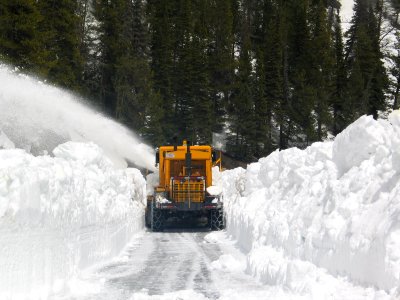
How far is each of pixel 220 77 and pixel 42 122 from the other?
107ft

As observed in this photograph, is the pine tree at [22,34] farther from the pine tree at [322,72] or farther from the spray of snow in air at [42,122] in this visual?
the pine tree at [322,72]

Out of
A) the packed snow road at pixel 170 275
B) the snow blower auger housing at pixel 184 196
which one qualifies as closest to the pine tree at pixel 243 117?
the snow blower auger housing at pixel 184 196

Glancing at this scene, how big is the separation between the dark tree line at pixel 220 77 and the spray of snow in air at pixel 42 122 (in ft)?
40.1

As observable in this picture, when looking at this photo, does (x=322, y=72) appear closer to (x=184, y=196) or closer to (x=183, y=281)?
(x=184, y=196)

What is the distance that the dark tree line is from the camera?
1855 inches

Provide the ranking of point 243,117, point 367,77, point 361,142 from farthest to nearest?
point 367,77 → point 243,117 → point 361,142

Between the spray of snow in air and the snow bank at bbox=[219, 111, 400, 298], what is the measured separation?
12481 millimetres

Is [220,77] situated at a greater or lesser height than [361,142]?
greater

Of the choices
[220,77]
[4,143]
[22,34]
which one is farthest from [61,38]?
[220,77]

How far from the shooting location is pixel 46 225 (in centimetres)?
780

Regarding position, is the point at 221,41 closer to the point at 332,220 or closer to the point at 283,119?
the point at 283,119

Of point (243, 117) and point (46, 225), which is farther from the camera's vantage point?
point (243, 117)

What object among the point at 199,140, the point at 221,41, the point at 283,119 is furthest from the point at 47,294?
the point at 221,41

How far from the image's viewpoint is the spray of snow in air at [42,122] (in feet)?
73.1
